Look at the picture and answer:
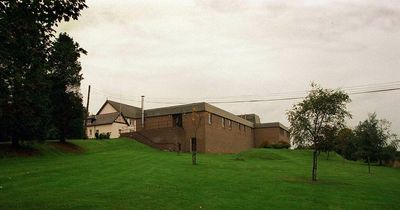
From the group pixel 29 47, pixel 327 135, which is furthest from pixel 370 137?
pixel 29 47

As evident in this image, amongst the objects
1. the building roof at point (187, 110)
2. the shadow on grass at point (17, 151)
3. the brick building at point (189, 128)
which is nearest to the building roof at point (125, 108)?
the brick building at point (189, 128)

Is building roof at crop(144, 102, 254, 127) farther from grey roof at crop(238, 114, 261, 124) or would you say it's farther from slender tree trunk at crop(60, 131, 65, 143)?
grey roof at crop(238, 114, 261, 124)

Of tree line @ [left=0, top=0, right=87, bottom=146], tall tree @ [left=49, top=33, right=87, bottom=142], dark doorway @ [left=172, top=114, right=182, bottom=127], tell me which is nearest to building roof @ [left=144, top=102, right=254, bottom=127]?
dark doorway @ [left=172, top=114, right=182, bottom=127]

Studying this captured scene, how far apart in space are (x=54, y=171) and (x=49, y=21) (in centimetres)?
1469

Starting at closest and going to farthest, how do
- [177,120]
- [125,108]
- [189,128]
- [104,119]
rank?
[189,128] < [177,120] < [104,119] < [125,108]

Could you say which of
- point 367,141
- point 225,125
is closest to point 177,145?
point 225,125

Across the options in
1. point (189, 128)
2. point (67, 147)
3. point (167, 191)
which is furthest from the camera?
point (189, 128)

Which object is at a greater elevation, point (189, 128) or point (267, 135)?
point (189, 128)

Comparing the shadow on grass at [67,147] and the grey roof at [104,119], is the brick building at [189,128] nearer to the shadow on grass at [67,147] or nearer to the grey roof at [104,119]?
the grey roof at [104,119]

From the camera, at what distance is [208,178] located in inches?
912

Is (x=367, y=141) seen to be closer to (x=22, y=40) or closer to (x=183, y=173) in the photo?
(x=183, y=173)

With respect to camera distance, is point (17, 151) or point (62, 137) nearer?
point (17, 151)

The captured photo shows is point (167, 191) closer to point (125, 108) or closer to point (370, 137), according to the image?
point (370, 137)

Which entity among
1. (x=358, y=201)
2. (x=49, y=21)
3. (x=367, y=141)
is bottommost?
(x=358, y=201)
